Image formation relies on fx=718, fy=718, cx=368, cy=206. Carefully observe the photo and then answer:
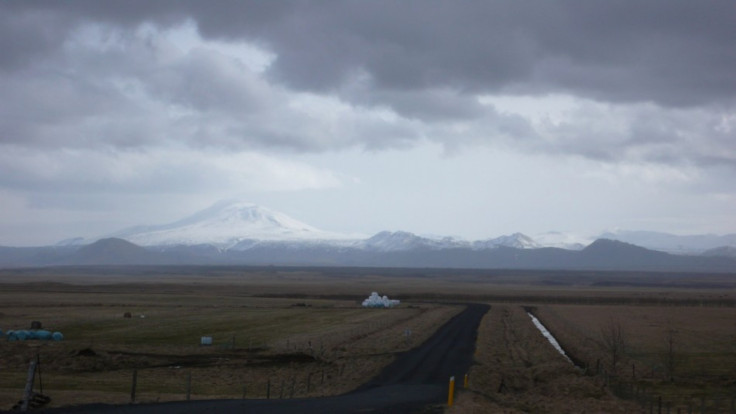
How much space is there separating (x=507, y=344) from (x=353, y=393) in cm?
2671

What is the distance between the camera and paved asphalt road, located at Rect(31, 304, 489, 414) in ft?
80.0

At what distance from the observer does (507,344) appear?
2152 inches

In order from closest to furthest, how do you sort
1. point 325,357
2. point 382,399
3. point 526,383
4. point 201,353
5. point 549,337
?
point 382,399
point 526,383
point 325,357
point 201,353
point 549,337

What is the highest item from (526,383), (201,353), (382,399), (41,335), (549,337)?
(382,399)

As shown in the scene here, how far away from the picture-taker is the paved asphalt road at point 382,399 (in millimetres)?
24375

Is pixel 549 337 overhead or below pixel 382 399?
below

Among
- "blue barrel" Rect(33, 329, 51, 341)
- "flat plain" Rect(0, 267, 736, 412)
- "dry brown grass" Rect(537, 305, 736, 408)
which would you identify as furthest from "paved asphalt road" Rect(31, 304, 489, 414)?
"blue barrel" Rect(33, 329, 51, 341)

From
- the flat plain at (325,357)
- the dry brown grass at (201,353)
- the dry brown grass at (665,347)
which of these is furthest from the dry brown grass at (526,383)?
the dry brown grass at (201,353)

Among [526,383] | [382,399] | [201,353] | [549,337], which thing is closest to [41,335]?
[201,353]

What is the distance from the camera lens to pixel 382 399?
28.1 meters

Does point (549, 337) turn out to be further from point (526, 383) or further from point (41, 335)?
point (41, 335)

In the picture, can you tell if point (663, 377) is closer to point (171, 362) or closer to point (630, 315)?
point (171, 362)

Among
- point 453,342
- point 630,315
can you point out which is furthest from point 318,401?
point 630,315

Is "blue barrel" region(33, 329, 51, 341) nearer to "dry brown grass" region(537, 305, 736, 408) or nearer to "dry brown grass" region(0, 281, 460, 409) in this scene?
"dry brown grass" region(0, 281, 460, 409)
